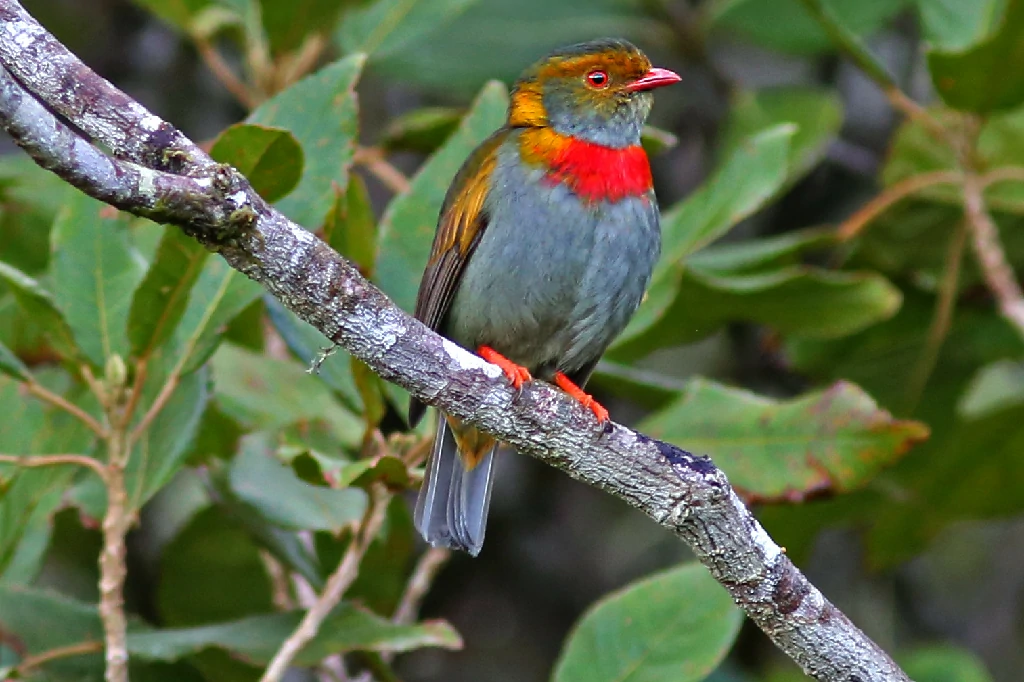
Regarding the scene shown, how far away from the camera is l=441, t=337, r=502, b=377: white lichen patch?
2.46m

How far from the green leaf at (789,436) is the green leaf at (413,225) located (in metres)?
0.77

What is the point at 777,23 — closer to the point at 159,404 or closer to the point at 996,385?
the point at 996,385

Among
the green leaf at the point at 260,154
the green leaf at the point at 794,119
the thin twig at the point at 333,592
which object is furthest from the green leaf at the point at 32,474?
the green leaf at the point at 794,119

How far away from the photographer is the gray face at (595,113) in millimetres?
3709

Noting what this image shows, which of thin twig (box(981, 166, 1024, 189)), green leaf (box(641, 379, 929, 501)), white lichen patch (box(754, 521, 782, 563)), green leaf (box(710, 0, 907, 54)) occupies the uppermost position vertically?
green leaf (box(710, 0, 907, 54))

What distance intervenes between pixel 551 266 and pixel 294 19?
1795mm

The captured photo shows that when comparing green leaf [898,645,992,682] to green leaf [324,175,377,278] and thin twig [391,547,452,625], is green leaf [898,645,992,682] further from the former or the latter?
green leaf [324,175,377,278]

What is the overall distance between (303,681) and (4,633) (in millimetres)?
1629

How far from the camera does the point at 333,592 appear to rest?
303 centimetres

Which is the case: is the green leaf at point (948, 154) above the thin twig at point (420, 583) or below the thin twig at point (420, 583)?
above

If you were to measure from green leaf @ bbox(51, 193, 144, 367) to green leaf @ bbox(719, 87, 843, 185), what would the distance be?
2.41 metres

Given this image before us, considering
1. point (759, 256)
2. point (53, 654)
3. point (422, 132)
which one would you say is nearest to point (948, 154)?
point (759, 256)

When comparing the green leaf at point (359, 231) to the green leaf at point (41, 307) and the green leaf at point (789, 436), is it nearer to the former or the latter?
the green leaf at point (41, 307)

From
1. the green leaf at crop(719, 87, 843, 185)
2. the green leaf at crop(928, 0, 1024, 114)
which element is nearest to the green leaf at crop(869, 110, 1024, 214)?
the green leaf at crop(719, 87, 843, 185)
